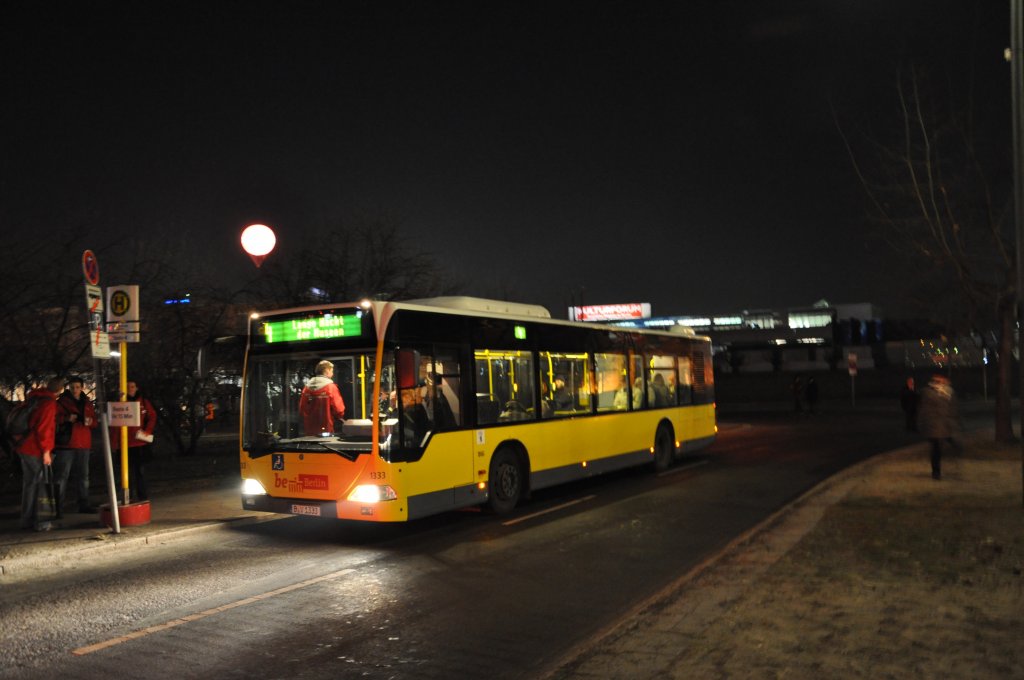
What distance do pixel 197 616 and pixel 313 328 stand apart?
165 inches

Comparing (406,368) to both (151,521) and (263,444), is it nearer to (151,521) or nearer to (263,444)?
(263,444)

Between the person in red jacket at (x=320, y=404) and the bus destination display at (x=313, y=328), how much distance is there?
0.47 metres

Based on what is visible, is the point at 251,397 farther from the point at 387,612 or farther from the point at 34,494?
the point at 387,612

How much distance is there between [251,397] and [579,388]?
5610mm

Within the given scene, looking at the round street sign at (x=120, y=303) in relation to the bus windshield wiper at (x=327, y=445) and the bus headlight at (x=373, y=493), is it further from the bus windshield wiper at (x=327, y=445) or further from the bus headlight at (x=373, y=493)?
the bus headlight at (x=373, y=493)

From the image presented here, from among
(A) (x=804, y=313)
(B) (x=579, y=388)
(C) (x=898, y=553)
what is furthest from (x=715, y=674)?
(A) (x=804, y=313)

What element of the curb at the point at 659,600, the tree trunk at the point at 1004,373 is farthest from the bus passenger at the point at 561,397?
the tree trunk at the point at 1004,373

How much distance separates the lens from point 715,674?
15.7 ft

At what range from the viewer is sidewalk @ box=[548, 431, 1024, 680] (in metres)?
4.92

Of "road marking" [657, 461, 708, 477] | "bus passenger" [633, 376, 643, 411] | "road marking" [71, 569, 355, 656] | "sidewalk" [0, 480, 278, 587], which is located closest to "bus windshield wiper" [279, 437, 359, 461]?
"road marking" [71, 569, 355, 656]

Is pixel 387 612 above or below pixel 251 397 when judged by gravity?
below

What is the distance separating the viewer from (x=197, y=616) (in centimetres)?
675

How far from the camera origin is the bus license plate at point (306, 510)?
9742mm

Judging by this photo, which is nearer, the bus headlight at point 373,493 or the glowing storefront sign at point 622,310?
the bus headlight at point 373,493
